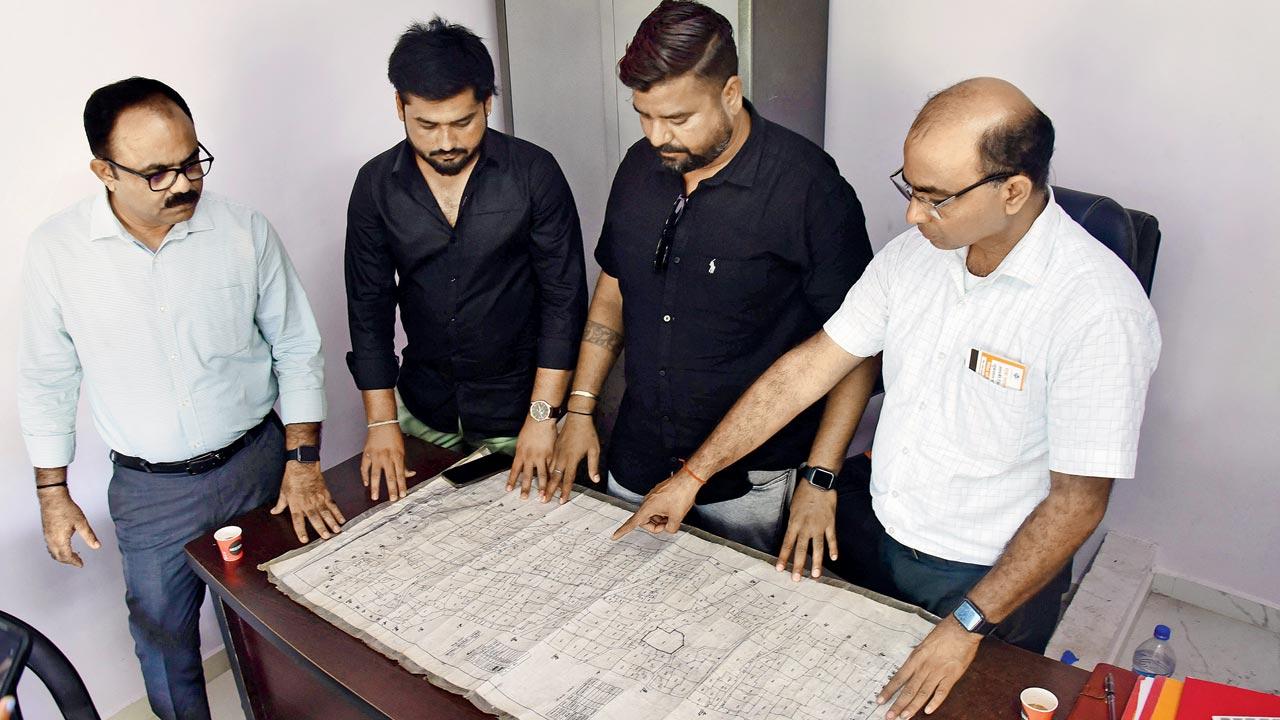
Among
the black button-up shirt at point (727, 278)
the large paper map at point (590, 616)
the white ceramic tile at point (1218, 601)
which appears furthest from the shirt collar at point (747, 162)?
the white ceramic tile at point (1218, 601)

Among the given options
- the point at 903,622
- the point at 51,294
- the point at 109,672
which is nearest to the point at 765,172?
the point at 903,622

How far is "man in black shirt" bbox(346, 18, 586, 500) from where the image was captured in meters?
2.18

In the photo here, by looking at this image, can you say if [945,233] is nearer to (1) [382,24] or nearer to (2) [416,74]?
(2) [416,74]

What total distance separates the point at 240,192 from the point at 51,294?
83cm

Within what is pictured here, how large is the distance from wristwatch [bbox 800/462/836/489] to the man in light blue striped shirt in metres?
1.01

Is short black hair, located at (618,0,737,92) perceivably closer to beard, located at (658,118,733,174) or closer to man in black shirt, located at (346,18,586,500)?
beard, located at (658,118,733,174)

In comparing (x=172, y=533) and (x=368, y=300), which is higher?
(x=368, y=300)

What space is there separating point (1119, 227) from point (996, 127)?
59cm

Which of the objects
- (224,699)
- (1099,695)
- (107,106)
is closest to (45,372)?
(107,106)

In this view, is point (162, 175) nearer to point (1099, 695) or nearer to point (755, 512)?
point (755, 512)

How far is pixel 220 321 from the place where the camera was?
2.14m

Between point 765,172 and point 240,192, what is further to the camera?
point 240,192

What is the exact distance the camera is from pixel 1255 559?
2814 millimetres

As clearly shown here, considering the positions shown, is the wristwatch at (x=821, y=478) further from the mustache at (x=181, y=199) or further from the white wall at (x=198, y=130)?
the white wall at (x=198, y=130)
